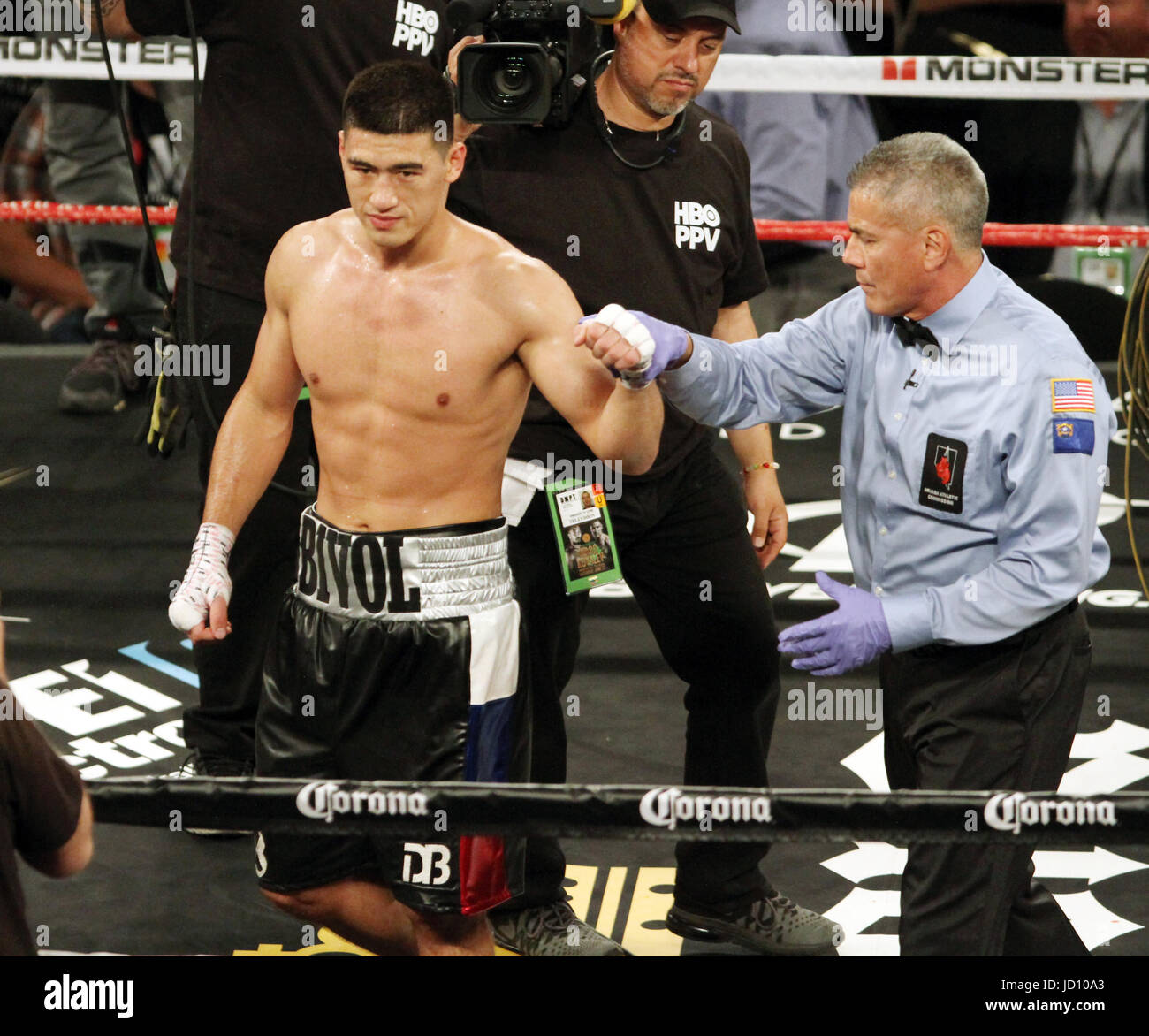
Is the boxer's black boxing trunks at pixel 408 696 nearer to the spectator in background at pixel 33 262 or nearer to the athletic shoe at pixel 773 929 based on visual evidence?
the athletic shoe at pixel 773 929

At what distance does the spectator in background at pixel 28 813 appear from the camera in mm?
1877

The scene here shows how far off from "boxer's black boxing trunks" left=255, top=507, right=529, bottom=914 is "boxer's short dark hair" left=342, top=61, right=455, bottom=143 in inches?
25.5

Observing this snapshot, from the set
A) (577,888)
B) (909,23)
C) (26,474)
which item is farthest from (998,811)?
(909,23)

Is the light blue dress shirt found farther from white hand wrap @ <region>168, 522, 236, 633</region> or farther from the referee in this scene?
white hand wrap @ <region>168, 522, 236, 633</region>

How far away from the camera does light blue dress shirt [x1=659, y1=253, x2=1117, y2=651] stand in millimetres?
2621

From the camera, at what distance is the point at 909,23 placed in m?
6.81

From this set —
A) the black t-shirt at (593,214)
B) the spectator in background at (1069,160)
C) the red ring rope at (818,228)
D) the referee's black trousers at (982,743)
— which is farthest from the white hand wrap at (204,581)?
the spectator in background at (1069,160)

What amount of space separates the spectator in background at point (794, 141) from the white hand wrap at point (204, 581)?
10.1 feet

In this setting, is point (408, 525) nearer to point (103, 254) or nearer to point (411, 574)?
point (411, 574)

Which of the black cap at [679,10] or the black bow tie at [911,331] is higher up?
the black cap at [679,10]

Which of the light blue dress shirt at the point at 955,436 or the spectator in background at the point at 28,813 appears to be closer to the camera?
the spectator in background at the point at 28,813

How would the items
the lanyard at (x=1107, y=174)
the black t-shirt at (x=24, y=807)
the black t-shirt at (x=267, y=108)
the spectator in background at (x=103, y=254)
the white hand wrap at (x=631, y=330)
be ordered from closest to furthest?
the black t-shirt at (x=24, y=807)
the white hand wrap at (x=631, y=330)
the black t-shirt at (x=267, y=108)
the spectator in background at (x=103, y=254)
the lanyard at (x=1107, y=174)

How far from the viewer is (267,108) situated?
3.66 metres
